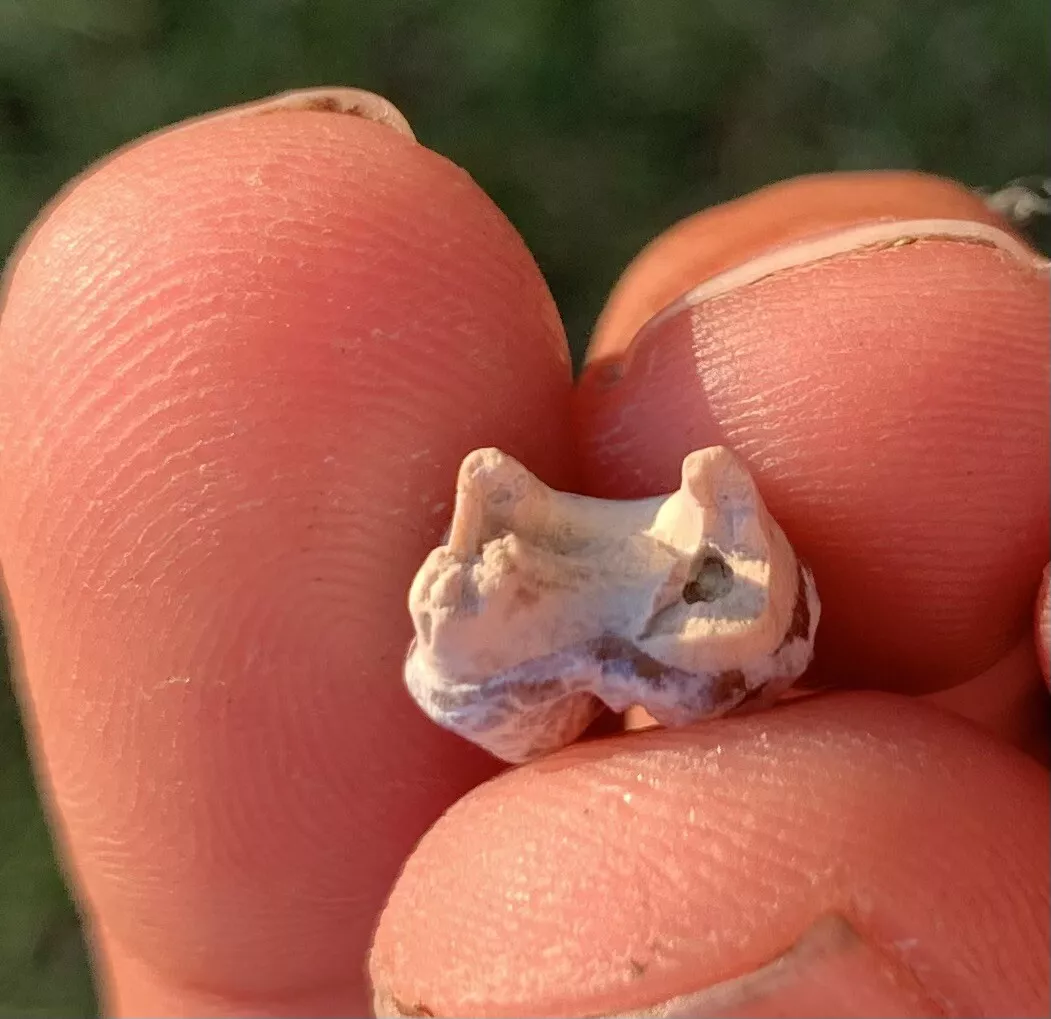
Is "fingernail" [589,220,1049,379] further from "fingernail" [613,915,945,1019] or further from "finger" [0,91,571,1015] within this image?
"fingernail" [613,915,945,1019]

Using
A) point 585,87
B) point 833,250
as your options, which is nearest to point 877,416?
point 833,250

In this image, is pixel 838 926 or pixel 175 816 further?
pixel 175 816

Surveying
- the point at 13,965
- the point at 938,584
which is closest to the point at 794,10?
the point at 938,584

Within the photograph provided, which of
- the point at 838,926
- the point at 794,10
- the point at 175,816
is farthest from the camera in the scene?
the point at 794,10

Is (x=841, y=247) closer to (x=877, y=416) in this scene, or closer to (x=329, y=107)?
(x=877, y=416)

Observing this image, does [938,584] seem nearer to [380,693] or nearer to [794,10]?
[380,693]

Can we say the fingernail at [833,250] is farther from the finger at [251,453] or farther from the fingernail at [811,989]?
the fingernail at [811,989]

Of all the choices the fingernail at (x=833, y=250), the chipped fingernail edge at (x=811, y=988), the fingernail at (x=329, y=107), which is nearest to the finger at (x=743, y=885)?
the chipped fingernail edge at (x=811, y=988)
